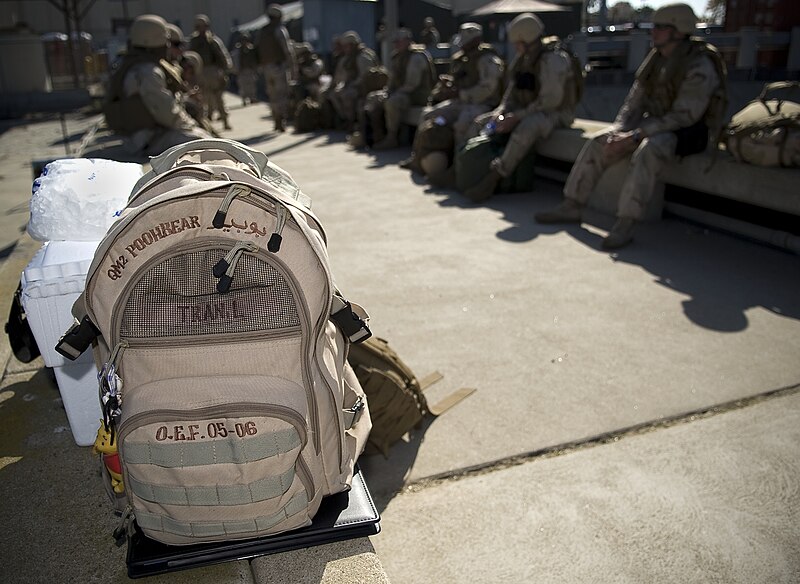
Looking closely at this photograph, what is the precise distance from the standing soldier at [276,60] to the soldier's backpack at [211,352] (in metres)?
10.6

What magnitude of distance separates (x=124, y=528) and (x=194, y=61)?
998 centimetres

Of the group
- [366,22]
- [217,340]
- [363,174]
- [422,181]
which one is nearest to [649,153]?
[422,181]

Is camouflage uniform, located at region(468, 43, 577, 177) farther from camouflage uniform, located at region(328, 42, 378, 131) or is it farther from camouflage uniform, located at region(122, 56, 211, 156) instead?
camouflage uniform, located at region(328, 42, 378, 131)

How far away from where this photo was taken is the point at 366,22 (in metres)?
18.7

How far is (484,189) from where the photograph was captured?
6379 millimetres

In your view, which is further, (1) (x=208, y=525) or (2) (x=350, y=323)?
(2) (x=350, y=323)

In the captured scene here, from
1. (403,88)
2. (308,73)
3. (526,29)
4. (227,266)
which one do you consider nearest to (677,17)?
(526,29)

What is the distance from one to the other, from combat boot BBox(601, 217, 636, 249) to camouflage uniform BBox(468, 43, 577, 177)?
1.63 metres

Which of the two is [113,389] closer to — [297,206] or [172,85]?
[297,206]

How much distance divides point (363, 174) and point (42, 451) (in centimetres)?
596

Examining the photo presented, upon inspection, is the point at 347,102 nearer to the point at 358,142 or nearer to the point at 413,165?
the point at 358,142

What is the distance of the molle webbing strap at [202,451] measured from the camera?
1512 millimetres

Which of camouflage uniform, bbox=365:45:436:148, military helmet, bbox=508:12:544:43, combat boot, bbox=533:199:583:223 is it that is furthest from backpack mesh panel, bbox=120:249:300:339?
camouflage uniform, bbox=365:45:436:148

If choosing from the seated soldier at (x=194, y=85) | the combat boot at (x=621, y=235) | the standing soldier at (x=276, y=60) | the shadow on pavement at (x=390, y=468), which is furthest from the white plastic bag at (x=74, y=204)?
the standing soldier at (x=276, y=60)
